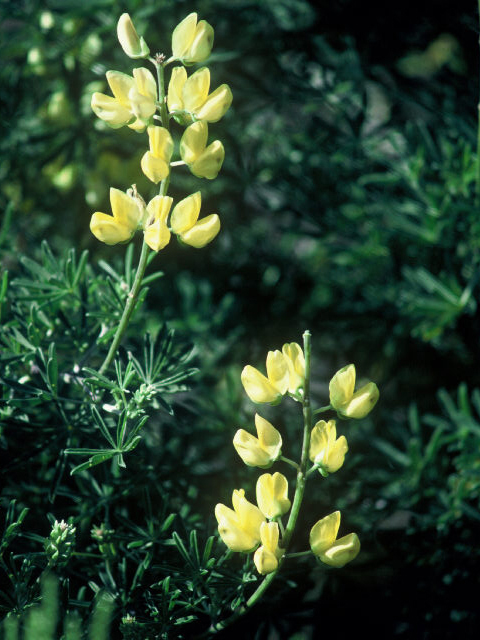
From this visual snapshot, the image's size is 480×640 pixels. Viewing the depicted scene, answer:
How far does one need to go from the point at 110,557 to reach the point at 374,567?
407 millimetres

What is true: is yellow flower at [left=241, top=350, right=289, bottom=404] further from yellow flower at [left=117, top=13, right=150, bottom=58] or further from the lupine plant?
yellow flower at [left=117, top=13, right=150, bottom=58]

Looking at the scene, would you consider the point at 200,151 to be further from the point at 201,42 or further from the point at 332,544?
the point at 332,544

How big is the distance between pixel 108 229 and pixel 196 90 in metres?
0.16

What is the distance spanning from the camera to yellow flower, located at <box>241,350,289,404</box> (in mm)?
631

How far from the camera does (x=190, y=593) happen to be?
71 centimetres

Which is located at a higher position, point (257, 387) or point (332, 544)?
point (257, 387)

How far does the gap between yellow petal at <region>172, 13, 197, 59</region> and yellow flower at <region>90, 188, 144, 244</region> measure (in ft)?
0.50

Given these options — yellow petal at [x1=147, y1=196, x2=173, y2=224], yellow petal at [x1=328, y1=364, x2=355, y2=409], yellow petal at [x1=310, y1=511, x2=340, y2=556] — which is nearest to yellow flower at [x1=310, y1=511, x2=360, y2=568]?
yellow petal at [x1=310, y1=511, x2=340, y2=556]

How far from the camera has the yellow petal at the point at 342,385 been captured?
0.64 m

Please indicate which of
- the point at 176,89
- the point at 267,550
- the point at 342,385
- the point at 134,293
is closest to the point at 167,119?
the point at 176,89

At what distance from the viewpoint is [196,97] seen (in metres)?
0.64

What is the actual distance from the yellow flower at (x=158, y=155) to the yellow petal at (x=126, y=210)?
38 mm

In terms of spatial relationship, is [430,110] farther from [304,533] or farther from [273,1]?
[304,533]

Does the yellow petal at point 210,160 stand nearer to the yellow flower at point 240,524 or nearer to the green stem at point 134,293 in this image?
the green stem at point 134,293
